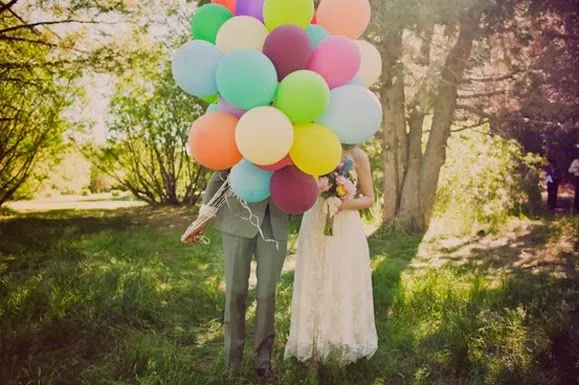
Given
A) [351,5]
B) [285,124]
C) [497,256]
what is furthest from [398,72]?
[285,124]

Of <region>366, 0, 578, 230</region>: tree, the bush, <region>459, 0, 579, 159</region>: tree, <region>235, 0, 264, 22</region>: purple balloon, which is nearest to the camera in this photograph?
<region>235, 0, 264, 22</region>: purple balloon

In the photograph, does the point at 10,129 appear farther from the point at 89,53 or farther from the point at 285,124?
the point at 285,124

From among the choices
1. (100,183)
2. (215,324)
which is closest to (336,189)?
(215,324)

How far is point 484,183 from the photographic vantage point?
40.7 feet

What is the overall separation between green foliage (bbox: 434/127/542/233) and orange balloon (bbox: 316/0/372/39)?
7936 mm

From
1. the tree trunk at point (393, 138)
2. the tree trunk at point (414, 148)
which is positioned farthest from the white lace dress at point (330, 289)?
the tree trunk at point (414, 148)

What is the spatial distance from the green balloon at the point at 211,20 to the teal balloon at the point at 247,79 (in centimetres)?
38

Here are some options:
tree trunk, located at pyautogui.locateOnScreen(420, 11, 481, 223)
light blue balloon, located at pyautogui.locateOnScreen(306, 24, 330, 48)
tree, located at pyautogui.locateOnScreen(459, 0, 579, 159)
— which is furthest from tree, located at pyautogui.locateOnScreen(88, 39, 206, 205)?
light blue balloon, located at pyautogui.locateOnScreen(306, 24, 330, 48)

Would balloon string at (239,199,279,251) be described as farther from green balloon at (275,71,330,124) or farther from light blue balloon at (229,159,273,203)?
green balloon at (275,71,330,124)

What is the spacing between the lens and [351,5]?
303 cm

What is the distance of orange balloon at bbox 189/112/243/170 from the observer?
9.22ft

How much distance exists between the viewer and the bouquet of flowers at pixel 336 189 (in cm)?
324

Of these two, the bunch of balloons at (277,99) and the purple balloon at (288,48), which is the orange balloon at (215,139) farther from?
the purple balloon at (288,48)

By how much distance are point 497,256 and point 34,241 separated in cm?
623
